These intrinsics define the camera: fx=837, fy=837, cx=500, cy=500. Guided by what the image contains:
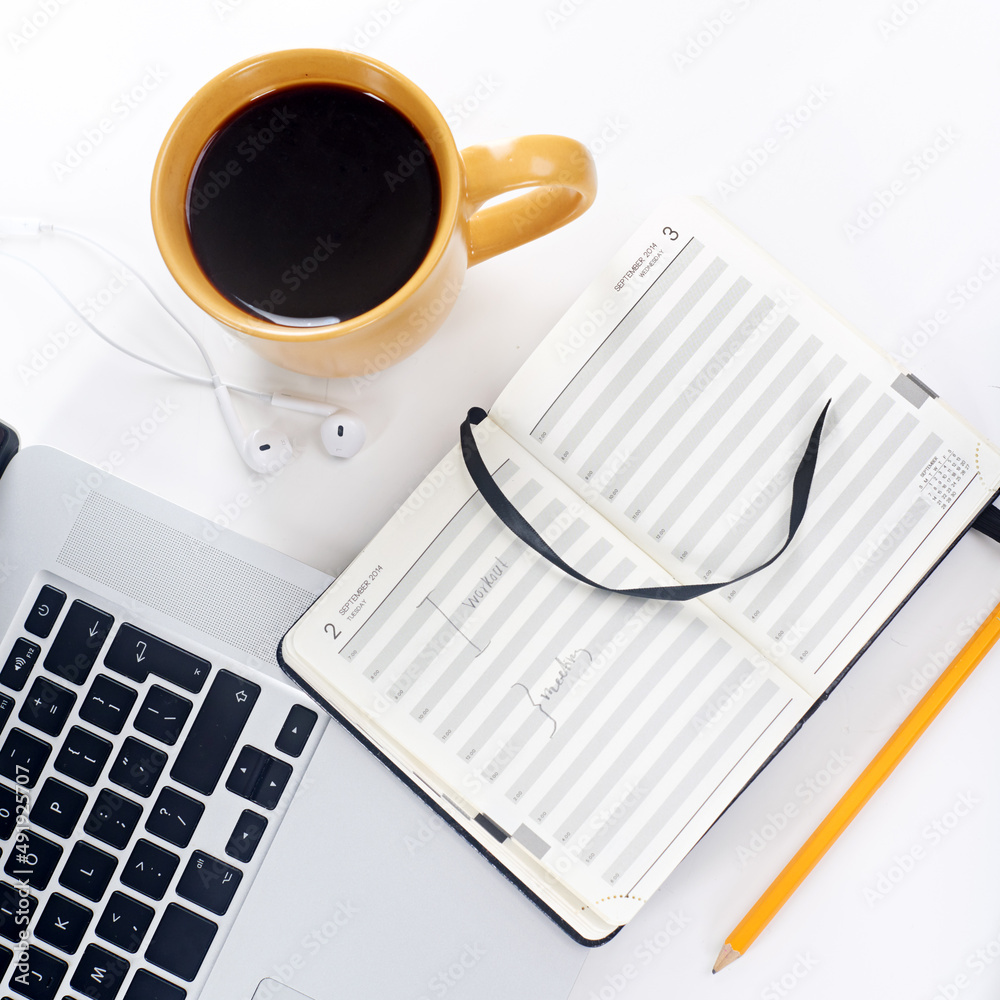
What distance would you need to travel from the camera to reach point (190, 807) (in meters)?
0.48

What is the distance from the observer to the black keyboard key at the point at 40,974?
1.55 feet

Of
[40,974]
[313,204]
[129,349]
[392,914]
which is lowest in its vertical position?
[40,974]

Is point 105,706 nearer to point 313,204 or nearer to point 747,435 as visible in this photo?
point 313,204

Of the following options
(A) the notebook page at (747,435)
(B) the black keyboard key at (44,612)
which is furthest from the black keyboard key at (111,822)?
(A) the notebook page at (747,435)

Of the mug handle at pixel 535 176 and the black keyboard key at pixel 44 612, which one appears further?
the black keyboard key at pixel 44 612

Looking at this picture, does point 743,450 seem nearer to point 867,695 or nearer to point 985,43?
point 867,695

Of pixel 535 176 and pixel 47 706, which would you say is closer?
pixel 535 176

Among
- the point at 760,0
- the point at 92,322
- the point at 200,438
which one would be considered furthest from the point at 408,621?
the point at 760,0

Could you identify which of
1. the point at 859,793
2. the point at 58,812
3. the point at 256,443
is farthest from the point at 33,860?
the point at 859,793

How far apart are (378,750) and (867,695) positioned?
0.31m

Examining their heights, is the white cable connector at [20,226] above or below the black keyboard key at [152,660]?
above

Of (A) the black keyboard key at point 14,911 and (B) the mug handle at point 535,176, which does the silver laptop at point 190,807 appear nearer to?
(A) the black keyboard key at point 14,911

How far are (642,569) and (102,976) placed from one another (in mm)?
384

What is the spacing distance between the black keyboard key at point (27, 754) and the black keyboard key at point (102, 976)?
0.11 metres
